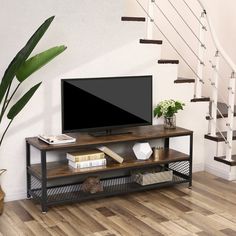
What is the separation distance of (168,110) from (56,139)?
3.64 ft

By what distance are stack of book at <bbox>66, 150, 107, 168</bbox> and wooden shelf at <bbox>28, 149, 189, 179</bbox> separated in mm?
45

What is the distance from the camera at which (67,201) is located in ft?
12.7

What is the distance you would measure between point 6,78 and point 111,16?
1255mm

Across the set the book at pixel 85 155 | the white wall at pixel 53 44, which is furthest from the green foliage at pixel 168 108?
the book at pixel 85 155

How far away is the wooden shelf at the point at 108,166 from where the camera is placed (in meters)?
3.84

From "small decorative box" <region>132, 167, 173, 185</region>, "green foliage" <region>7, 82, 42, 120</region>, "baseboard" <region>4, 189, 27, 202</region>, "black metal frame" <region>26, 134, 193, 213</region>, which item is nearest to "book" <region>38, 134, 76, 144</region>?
"black metal frame" <region>26, 134, 193, 213</region>

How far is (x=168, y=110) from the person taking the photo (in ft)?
14.3

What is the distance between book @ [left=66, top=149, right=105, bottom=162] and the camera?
394 centimetres

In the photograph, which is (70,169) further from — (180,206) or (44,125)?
(180,206)

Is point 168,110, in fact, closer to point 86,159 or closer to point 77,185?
point 86,159

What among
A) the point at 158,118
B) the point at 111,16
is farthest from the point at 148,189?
the point at 111,16

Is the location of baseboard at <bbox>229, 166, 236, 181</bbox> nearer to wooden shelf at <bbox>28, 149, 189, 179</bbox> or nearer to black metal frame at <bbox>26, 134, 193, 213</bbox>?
black metal frame at <bbox>26, 134, 193, 213</bbox>

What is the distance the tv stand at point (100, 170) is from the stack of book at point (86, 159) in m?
0.05

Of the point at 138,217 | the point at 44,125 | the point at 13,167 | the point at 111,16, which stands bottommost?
the point at 138,217
